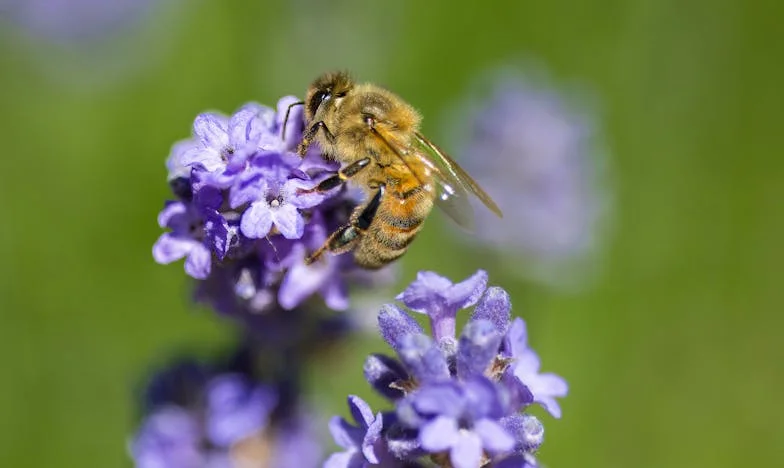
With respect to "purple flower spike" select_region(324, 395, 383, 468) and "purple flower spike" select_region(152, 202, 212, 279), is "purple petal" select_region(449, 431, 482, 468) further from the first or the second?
"purple flower spike" select_region(152, 202, 212, 279)

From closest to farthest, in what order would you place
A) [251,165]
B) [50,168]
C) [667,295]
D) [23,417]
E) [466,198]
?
[251,165]
[466,198]
[23,417]
[667,295]
[50,168]

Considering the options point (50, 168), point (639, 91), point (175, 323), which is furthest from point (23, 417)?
point (639, 91)

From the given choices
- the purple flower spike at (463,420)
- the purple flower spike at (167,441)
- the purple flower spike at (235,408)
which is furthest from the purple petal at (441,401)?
the purple flower spike at (167,441)

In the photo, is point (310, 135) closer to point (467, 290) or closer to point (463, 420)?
point (467, 290)

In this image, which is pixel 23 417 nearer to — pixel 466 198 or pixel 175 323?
pixel 175 323

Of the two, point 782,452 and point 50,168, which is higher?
point 50,168

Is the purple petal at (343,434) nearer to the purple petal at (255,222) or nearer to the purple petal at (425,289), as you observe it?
the purple petal at (425,289)

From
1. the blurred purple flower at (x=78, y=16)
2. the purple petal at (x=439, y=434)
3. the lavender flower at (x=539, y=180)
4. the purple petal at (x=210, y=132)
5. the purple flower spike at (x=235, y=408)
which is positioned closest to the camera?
the purple petal at (x=439, y=434)
